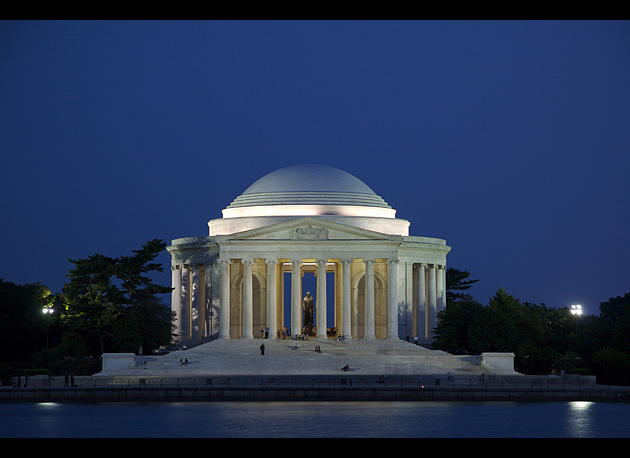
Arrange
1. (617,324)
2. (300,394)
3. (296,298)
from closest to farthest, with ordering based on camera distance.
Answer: (300,394) → (617,324) → (296,298)

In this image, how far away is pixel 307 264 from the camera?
120m

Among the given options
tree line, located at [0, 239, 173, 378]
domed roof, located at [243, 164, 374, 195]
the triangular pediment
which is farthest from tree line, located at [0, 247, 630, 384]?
domed roof, located at [243, 164, 374, 195]

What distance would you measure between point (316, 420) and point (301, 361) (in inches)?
1393

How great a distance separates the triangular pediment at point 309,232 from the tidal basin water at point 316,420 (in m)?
38.3

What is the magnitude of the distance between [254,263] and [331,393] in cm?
4468

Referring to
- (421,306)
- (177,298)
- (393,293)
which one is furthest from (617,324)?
(177,298)

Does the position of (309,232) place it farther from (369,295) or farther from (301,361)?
(301,361)

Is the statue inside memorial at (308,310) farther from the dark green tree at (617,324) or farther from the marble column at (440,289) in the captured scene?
the dark green tree at (617,324)

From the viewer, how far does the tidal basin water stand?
170 ft

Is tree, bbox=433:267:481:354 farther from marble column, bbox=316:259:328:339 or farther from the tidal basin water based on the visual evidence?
the tidal basin water

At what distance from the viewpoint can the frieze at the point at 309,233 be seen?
10562 cm

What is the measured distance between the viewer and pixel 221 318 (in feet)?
349

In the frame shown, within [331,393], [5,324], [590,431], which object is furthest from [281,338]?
[590,431]

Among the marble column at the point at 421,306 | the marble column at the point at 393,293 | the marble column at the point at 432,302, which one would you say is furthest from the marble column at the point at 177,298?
the marble column at the point at 432,302
